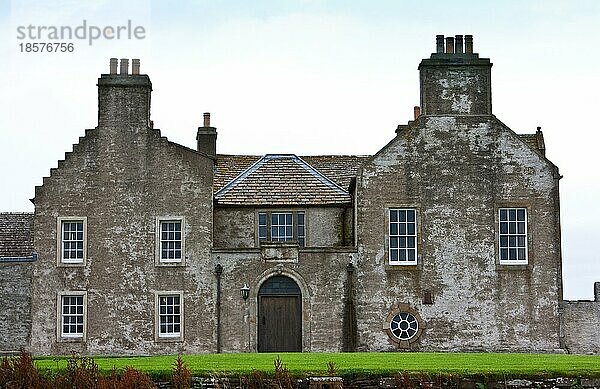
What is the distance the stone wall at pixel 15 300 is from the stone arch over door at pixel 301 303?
1054cm

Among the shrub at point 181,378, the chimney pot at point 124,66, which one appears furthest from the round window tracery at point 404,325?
the shrub at point 181,378

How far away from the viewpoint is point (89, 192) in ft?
129

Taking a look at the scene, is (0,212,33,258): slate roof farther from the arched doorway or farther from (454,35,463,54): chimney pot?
(454,35,463,54): chimney pot

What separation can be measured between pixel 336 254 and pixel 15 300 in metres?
14.0

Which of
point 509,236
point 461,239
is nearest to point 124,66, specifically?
point 461,239

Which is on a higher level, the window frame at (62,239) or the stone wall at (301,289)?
the window frame at (62,239)

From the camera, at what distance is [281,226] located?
132ft

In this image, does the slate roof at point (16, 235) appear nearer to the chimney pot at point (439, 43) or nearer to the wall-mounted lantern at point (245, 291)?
the wall-mounted lantern at point (245, 291)

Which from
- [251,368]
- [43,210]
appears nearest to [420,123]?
[43,210]

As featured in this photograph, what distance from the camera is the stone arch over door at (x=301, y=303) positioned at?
125 feet

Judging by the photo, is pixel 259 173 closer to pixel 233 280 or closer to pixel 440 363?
pixel 233 280

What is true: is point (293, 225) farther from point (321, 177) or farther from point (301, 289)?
point (301, 289)

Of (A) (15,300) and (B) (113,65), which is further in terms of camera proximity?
(A) (15,300)

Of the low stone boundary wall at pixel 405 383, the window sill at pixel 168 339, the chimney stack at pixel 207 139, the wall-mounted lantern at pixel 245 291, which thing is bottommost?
the low stone boundary wall at pixel 405 383
